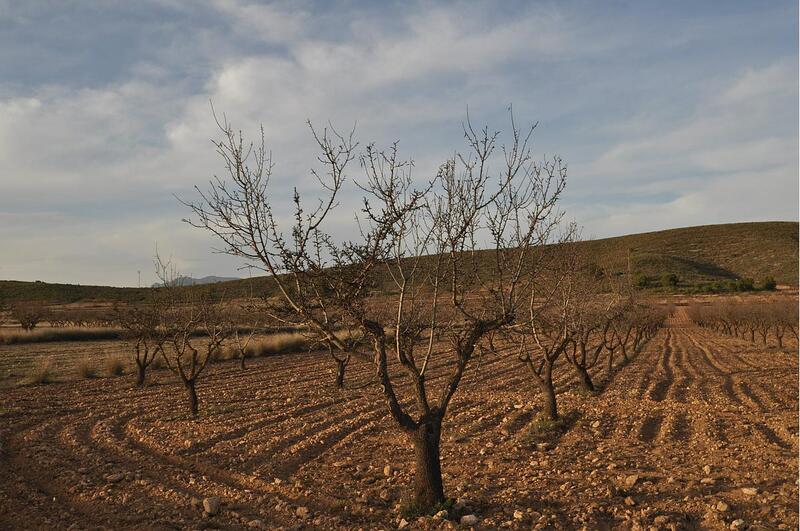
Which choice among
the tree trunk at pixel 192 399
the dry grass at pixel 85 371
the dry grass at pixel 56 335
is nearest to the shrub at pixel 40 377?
the dry grass at pixel 85 371

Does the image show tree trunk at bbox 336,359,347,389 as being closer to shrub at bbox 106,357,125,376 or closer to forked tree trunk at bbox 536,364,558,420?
forked tree trunk at bbox 536,364,558,420

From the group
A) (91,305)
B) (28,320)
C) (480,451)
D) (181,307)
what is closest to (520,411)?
(480,451)

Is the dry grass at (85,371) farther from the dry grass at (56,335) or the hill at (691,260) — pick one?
the hill at (691,260)

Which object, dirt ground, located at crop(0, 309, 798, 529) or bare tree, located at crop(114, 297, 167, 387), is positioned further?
bare tree, located at crop(114, 297, 167, 387)

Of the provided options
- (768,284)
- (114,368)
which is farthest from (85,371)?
(768,284)

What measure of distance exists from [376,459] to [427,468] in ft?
9.17

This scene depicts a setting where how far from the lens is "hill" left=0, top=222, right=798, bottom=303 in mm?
76250

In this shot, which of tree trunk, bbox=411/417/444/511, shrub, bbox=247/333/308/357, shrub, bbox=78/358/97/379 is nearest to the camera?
tree trunk, bbox=411/417/444/511

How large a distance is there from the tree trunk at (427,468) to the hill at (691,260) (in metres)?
65.2

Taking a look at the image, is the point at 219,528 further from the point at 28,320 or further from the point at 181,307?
the point at 28,320

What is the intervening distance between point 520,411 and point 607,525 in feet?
21.9

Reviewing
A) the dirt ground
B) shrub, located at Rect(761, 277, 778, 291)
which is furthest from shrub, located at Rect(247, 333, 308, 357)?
shrub, located at Rect(761, 277, 778, 291)

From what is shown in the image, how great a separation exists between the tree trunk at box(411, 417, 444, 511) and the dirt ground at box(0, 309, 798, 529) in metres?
0.33

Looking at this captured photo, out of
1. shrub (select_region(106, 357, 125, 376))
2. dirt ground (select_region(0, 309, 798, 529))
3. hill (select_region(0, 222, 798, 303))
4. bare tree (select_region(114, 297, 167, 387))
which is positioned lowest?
dirt ground (select_region(0, 309, 798, 529))
